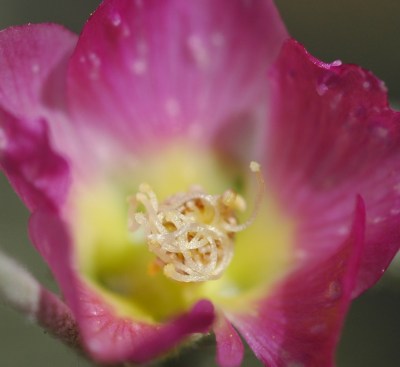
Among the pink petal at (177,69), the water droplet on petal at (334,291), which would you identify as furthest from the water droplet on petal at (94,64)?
the water droplet on petal at (334,291)

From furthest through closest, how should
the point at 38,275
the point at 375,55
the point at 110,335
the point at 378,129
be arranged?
1. the point at 375,55
2. the point at 38,275
3. the point at 378,129
4. the point at 110,335

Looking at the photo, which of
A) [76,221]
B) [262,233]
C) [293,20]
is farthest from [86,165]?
[293,20]

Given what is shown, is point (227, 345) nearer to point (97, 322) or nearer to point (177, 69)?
point (97, 322)

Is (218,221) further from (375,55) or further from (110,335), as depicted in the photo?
(375,55)

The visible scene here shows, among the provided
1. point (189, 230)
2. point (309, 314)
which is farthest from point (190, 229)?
point (309, 314)

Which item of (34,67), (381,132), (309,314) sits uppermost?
(34,67)

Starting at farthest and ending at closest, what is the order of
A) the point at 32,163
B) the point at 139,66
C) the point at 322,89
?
the point at 139,66 → the point at 322,89 → the point at 32,163
